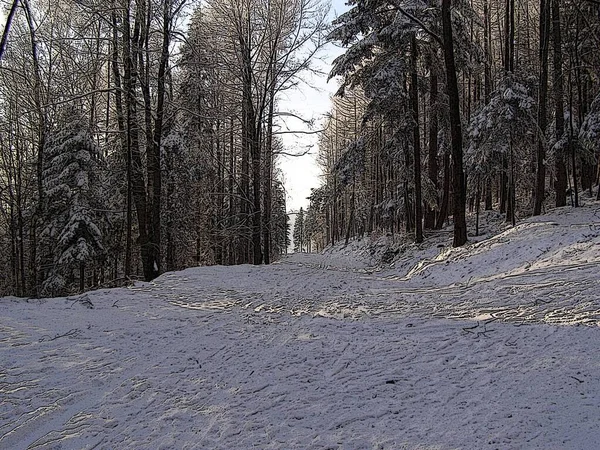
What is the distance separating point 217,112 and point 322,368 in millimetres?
12120

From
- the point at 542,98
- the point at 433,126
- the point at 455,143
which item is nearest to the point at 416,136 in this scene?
the point at 433,126

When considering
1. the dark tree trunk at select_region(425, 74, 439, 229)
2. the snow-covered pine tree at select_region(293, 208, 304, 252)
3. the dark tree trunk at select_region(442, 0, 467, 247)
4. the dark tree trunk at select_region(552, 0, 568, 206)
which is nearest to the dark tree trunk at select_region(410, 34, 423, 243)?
the dark tree trunk at select_region(425, 74, 439, 229)

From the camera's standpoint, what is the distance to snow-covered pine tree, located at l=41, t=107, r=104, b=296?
55.4ft

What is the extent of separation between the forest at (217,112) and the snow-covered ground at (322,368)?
488 cm

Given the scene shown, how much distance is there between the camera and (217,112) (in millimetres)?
14836

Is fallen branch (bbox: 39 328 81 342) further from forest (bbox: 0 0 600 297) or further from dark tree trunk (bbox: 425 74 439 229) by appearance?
dark tree trunk (bbox: 425 74 439 229)

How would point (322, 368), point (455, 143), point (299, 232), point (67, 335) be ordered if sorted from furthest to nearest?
point (299, 232)
point (455, 143)
point (67, 335)
point (322, 368)

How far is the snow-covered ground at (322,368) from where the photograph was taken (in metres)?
3.21

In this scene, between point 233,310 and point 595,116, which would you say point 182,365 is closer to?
point 233,310

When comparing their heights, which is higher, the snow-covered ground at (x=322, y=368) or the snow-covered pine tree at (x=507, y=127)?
the snow-covered pine tree at (x=507, y=127)

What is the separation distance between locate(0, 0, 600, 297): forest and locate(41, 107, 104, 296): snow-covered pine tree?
0.07 m

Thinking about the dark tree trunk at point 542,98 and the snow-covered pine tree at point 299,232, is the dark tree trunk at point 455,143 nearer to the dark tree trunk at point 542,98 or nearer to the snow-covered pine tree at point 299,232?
the dark tree trunk at point 542,98

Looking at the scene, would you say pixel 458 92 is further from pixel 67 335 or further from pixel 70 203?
pixel 70 203

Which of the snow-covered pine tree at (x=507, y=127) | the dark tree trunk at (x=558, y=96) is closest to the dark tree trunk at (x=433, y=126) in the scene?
the snow-covered pine tree at (x=507, y=127)
